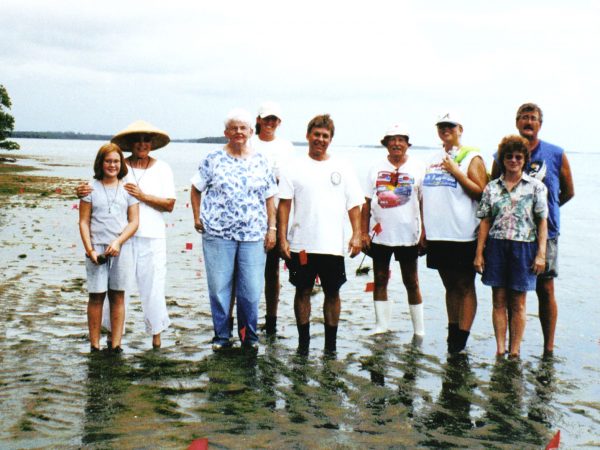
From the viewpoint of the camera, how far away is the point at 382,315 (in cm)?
707

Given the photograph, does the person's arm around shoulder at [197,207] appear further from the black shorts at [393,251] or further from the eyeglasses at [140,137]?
the black shorts at [393,251]

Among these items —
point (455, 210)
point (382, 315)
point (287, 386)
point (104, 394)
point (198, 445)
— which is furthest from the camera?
point (382, 315)

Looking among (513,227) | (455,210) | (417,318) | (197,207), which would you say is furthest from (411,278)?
(197,207)

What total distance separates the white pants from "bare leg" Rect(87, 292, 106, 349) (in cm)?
14

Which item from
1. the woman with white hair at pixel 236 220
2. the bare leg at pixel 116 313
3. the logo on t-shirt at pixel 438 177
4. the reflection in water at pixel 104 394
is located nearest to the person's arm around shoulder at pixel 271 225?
the woman with white hair at pixel 236 220

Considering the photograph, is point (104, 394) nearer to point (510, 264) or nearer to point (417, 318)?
point (417, 318)

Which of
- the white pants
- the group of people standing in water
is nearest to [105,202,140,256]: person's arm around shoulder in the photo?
the group of people standing in water

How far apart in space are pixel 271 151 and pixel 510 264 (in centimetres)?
248

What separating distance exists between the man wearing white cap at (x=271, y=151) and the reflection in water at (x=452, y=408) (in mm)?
1866

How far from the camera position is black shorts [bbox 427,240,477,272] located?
20.5 ft

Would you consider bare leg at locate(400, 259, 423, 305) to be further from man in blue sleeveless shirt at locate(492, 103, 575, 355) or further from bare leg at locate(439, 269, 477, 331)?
man in blue sleeveless shirt at locate(492, 103, 575, 355)

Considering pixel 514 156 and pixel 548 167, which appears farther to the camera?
pixel 548 167

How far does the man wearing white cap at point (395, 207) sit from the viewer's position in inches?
256

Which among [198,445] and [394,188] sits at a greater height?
[394,188]
